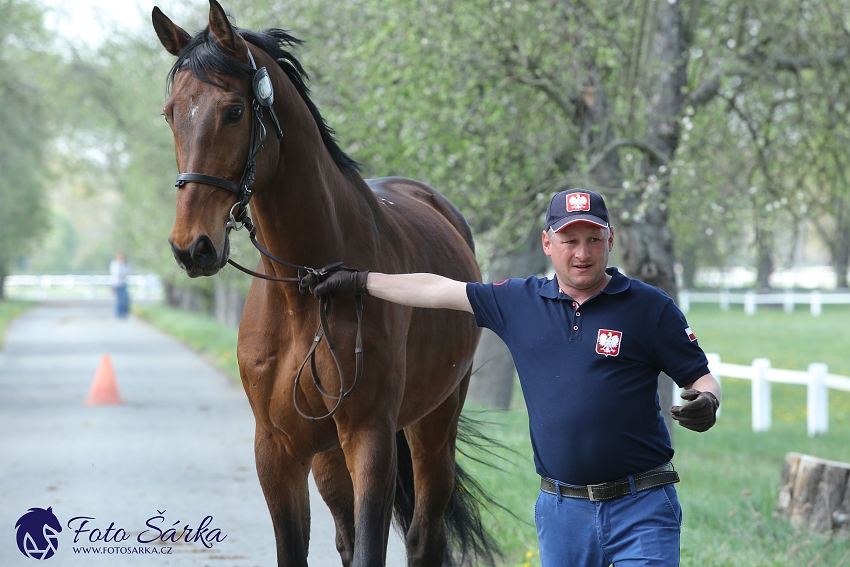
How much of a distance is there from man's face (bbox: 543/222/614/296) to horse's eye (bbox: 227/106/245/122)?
113 cm

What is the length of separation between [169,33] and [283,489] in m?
1.79

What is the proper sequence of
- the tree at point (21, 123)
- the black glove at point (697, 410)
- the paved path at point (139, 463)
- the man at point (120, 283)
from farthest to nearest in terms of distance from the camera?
the man at point (120, 283)
the tree at point (21, 123)
the paved path at point (139, 463)
the black glove at point (697, 410)

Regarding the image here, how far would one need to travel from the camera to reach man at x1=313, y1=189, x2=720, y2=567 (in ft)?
10.2

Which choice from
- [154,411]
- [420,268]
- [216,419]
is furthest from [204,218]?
[154,411]

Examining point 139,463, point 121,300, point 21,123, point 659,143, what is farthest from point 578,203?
point 121,300

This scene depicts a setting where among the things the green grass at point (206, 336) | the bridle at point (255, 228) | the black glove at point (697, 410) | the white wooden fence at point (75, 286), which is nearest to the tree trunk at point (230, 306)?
the green grass at point (206, 336)

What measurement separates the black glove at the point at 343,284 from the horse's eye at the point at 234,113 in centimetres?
68

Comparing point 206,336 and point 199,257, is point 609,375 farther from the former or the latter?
point 206,336

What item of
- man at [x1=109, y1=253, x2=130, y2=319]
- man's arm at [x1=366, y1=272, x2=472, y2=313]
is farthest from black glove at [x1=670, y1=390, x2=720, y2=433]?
man at [x1=109, y1=253, x2=130, y2=319]

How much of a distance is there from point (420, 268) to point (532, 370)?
1241 millimetres

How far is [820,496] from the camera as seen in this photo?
6582 millimetres

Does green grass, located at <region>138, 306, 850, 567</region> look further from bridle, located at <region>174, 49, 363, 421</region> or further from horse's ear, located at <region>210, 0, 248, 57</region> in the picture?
horse's ear, located at <region>210, 0, 248, 57</region>

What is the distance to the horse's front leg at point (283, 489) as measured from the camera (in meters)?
3.79

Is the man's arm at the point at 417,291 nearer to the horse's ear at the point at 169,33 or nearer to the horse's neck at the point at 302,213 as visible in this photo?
the horse's neck at the point at 302,213
